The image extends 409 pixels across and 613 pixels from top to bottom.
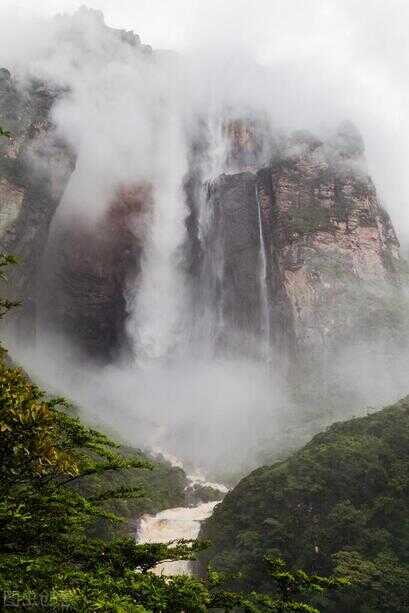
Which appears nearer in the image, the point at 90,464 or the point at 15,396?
the point at 15,396

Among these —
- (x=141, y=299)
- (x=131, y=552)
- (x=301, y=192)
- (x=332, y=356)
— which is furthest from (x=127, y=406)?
(x=131, y=552)

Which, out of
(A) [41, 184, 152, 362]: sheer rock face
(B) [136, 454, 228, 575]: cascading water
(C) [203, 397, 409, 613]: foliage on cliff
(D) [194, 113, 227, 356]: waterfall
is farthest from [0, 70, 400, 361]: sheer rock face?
(C) [203, 397, 409, 613]: foliage on cliff

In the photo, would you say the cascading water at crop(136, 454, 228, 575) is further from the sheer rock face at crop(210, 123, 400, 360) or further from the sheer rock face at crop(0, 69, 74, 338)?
the sheer rock face at crop(210, 123, 400, 360)

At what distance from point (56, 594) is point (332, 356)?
39.1 m

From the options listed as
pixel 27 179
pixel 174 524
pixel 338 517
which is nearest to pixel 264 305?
pixel 27 179

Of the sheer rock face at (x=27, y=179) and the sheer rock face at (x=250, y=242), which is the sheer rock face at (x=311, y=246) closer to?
the sheer rock face at (x=250, y=242)

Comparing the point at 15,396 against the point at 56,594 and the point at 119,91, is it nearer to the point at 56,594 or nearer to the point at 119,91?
the point at 56,594

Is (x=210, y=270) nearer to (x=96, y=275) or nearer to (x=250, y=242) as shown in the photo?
(x=250, y=242)

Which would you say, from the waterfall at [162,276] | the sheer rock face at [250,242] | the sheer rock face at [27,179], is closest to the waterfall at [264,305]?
the sheer rock face at [250,242]

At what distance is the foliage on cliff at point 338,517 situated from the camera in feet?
39.3

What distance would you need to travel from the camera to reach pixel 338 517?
14.5 m

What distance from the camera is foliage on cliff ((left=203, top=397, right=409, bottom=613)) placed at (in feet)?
39.3

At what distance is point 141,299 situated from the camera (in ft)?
159

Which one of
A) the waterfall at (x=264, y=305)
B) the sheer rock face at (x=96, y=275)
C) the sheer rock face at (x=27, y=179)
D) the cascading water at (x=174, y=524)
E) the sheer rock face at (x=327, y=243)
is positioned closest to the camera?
the cascading water at (x=174, y=524)
